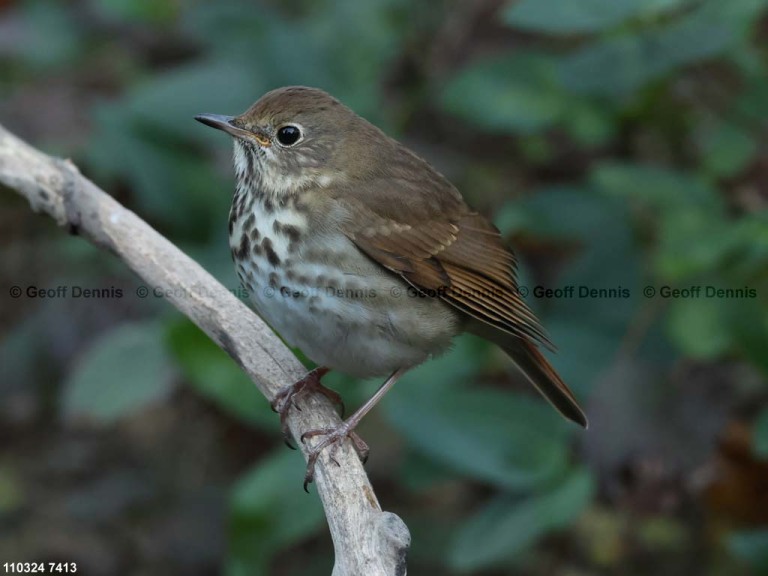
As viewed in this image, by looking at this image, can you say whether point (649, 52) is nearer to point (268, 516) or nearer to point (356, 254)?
point (356, 254)

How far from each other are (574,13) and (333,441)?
4.89 feet

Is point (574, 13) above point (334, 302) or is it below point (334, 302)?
above

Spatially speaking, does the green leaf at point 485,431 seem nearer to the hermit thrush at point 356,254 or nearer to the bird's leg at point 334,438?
the hermit thrush at point 356,254

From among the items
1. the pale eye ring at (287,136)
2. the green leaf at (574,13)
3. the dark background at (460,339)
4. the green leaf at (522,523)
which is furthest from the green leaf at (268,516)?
the green leaf at (574,13)

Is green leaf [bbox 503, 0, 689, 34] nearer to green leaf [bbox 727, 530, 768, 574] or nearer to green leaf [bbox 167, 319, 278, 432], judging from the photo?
green leaf [bbox 167, 319, 278, 432]

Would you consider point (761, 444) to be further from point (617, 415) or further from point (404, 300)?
point (404, 300)

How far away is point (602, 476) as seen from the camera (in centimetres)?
305

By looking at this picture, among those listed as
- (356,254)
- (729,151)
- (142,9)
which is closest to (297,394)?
(356,254)

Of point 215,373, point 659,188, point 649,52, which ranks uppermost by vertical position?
point 649,52

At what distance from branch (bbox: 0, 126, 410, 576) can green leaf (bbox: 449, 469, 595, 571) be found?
604 millimetres

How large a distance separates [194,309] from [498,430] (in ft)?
3.21

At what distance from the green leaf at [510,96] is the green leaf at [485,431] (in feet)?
3.20

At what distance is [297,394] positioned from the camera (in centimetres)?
280

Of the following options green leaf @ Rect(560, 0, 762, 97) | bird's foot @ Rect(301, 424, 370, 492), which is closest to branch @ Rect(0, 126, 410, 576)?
bird's foot @ Rect(301, 424, 370, 492)
